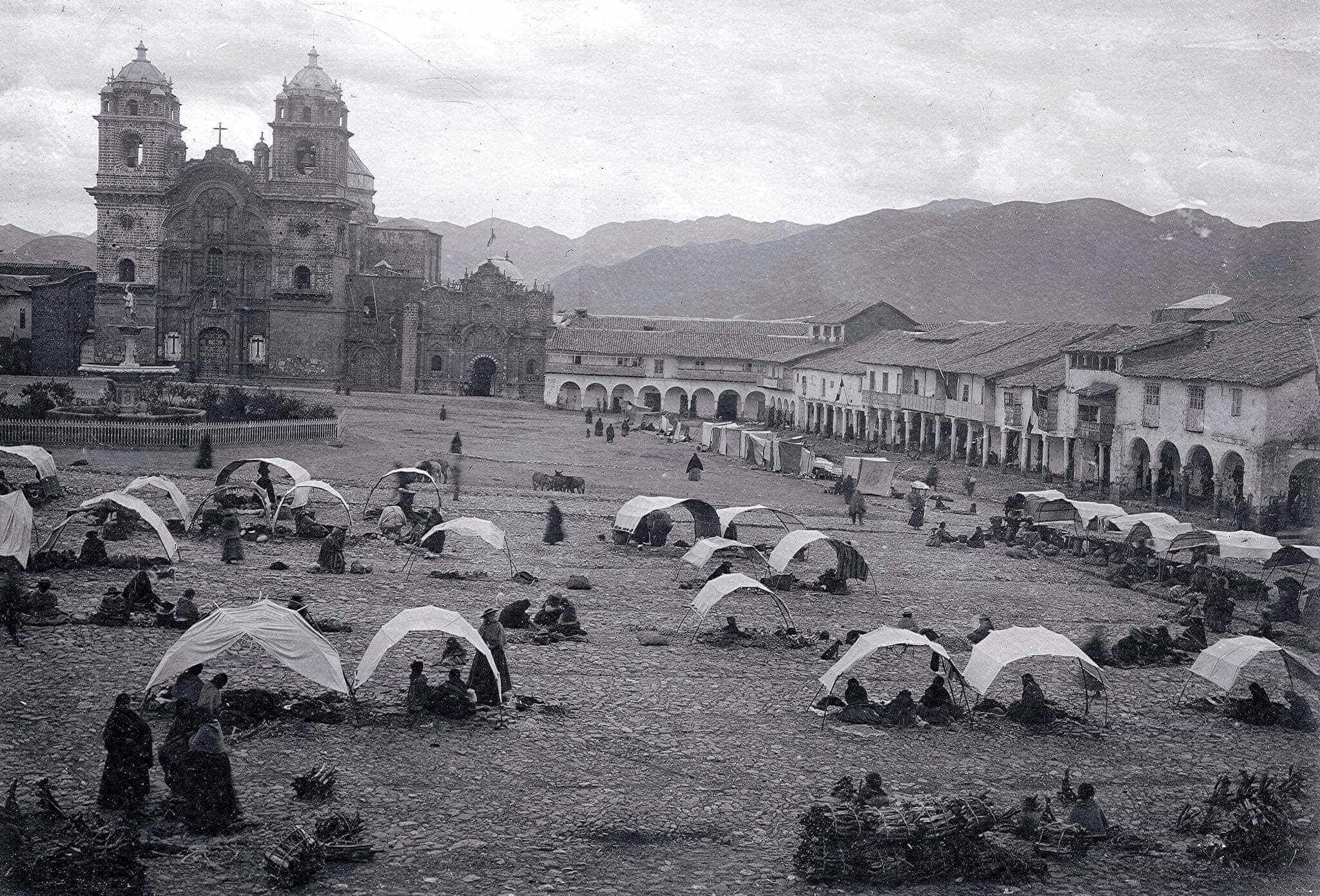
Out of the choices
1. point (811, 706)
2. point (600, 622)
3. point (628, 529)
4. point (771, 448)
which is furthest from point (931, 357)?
point (811, 706)

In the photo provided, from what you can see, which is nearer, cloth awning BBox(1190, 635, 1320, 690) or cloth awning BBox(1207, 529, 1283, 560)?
cloth awning BBox(1190, 635, 1320, 690)

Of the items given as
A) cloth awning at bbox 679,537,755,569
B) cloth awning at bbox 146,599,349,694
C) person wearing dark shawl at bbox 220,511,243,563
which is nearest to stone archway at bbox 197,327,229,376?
person wearing dark shawl at bbox 220,511,243,563

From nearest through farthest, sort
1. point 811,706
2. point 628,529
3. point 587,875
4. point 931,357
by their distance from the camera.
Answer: point 587,875 → point 811,706 → point 628,529 → point 931,357

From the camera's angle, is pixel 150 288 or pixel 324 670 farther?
pixel 150 288

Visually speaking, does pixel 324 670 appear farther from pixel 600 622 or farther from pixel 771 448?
pixel 771 448

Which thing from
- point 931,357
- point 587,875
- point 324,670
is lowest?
point 587,875

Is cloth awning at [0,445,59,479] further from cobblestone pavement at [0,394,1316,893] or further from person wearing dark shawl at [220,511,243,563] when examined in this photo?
person wearing dark shawl at [220,511,243,563]

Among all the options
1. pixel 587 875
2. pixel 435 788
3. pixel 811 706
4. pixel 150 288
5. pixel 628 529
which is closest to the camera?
pixel 587 875
